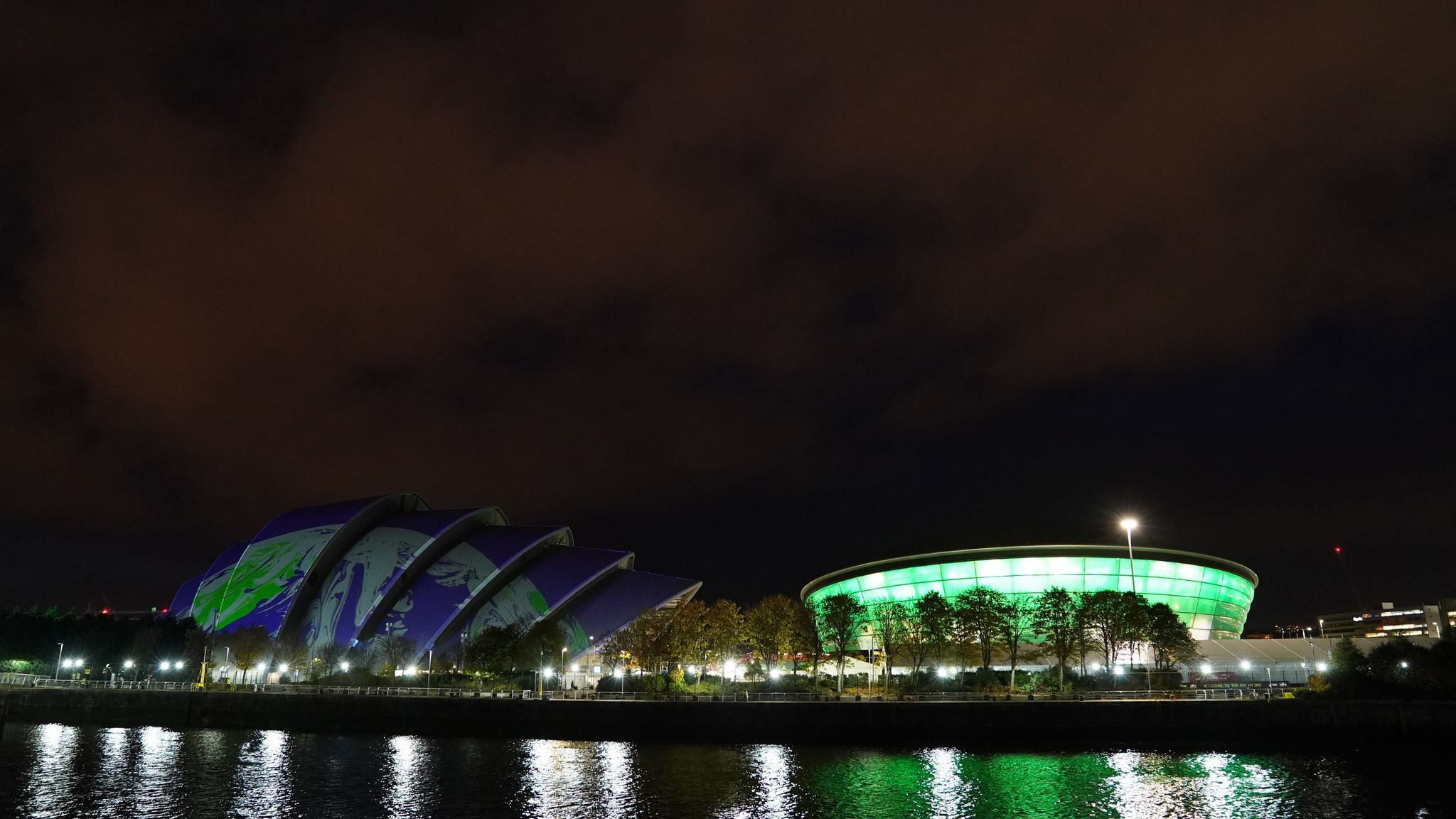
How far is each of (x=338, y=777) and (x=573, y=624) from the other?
4869 centimetres

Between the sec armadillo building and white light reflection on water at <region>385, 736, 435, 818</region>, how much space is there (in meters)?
34.0

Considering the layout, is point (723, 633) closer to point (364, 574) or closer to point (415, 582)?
point (415, 582)

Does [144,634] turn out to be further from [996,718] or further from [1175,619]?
[1175,619]

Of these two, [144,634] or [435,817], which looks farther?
[144,634]

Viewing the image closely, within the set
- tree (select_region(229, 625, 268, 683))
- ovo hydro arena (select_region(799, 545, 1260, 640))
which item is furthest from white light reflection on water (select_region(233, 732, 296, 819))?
ovo hydro arena (select_region(799, 545, 1260, 640))

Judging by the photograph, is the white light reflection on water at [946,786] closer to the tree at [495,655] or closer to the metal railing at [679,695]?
the metal railing at [679,695]

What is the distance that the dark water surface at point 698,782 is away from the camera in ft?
94.1

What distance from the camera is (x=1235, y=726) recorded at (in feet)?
136

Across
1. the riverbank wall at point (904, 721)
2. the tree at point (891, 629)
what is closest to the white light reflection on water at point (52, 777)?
the riverbank wall at point (904, 721)

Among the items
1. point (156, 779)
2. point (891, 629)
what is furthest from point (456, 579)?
point (156, 779)

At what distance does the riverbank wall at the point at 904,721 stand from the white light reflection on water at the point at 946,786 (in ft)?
9.02

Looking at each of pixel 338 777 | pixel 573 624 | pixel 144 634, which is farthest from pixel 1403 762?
pixel 144 634

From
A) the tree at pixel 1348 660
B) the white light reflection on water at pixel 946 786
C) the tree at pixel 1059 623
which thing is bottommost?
the white light reflection on water at pixel 946 786

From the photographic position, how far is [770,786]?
3247 cm
